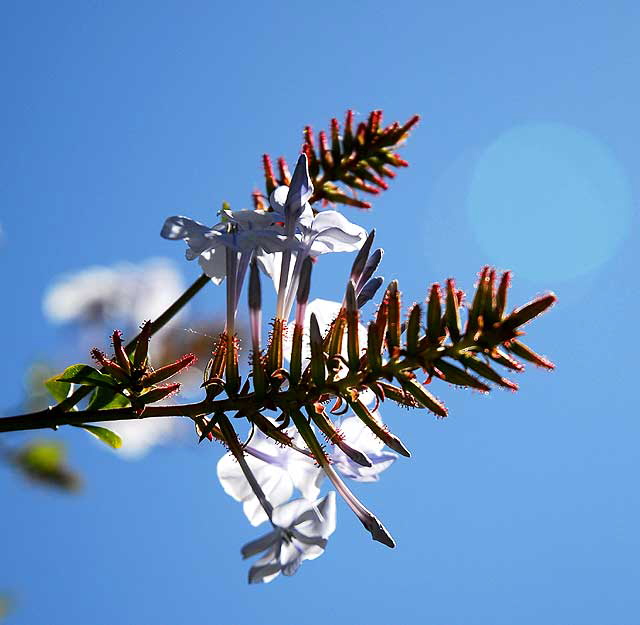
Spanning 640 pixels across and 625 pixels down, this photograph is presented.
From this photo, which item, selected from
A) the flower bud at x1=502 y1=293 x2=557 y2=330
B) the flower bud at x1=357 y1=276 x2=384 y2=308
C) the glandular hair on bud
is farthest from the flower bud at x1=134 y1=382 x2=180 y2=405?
the flower bud at x1=502 y1=293 x2=557 y2=330

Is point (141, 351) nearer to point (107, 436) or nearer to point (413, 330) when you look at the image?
point (107, 436)

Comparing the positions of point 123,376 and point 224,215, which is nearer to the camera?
point 123,376

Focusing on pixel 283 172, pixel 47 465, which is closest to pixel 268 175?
pixel 283 172

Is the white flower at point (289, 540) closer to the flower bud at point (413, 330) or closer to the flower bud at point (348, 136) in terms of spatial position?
the flower bud at point (413, 330)

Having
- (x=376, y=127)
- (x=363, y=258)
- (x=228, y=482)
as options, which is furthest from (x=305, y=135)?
(x=228, y=482)

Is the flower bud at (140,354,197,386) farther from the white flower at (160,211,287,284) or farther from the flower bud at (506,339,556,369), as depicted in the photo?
the flower bud at (506,339,556,369)

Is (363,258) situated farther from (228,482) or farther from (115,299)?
(115,299)
